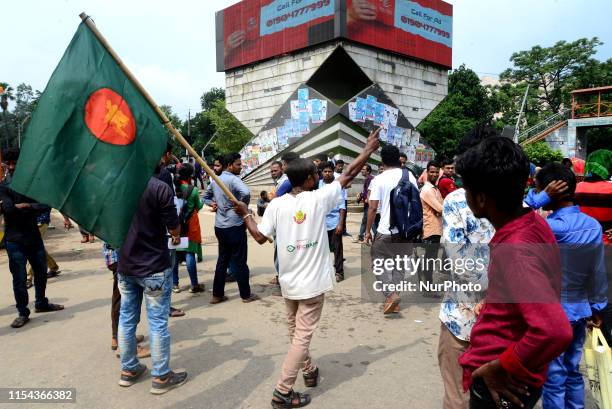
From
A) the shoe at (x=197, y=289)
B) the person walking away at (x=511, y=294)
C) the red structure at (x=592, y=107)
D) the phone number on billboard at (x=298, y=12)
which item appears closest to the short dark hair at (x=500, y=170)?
the person walking away at (x=511, y=294)

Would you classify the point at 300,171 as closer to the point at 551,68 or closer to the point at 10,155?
the point at 10,155

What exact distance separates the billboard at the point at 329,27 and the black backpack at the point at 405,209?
20077 mm

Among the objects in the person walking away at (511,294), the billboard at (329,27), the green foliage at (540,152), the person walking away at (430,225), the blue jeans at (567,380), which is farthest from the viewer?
the green foliage at (540,152)

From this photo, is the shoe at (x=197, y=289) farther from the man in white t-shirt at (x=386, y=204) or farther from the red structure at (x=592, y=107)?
the red structure at (x=592, y=107)

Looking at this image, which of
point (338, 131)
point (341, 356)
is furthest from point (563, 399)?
point (338, 131)

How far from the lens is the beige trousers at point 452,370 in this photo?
2.14 metres

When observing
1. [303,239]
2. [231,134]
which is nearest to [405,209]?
[303,239]

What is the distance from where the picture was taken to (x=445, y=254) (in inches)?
96.7

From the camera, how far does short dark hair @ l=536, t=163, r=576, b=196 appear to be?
264cm

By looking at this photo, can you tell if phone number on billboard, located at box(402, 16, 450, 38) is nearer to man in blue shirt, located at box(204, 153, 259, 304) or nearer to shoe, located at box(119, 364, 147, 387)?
man in blue shirt, located at box(204, 153, 259, 304)

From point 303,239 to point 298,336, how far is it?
2.25 feet

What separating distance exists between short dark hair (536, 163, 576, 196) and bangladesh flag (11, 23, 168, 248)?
259 cm

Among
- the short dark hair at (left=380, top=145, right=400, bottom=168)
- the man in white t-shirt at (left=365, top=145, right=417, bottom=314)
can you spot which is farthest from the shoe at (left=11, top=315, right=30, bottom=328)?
the short dark hair at (left=380, top=145, right=400, bottom=168)

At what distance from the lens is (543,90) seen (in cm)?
3825
